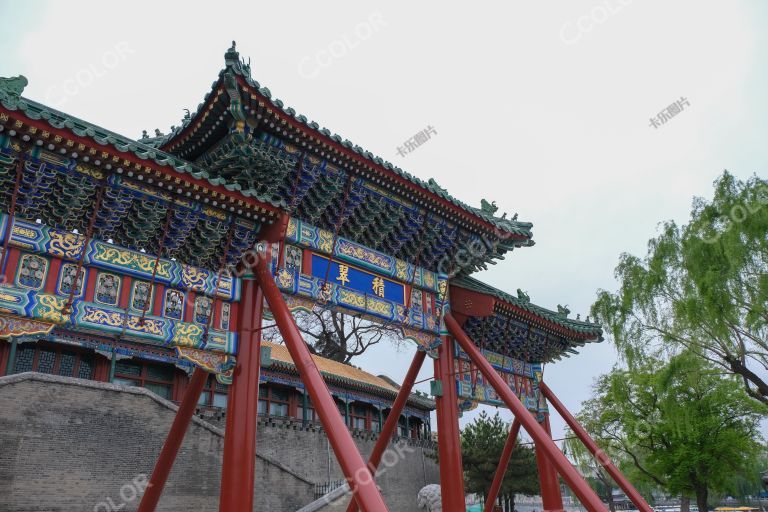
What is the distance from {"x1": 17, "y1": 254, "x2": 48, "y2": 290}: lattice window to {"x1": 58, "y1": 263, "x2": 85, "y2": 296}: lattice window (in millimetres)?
178

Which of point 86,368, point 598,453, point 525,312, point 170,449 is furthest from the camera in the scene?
point 86,368

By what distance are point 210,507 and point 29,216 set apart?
10494 millimetres

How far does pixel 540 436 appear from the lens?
28.7 feet

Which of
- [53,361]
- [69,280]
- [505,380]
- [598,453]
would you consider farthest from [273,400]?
[69,280]

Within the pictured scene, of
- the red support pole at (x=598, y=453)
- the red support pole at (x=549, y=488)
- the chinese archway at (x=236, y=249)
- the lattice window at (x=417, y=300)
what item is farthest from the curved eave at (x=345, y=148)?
the red support pole at (x=549, y=488)

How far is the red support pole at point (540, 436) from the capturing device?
25.9ft

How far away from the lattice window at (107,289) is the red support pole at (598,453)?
8.52m

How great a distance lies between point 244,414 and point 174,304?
159cm

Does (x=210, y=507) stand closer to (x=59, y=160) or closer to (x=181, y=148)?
(x=181, y=148)

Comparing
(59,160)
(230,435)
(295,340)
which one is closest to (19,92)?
(59,160)

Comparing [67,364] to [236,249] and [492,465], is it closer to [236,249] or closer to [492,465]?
[236,249]

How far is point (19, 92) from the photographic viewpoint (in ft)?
19.1

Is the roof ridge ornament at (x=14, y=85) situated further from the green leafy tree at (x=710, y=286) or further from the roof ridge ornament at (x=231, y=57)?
the green leafy tree at (x=710, y=286)

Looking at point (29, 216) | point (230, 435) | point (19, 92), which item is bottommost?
point (230, 435)
